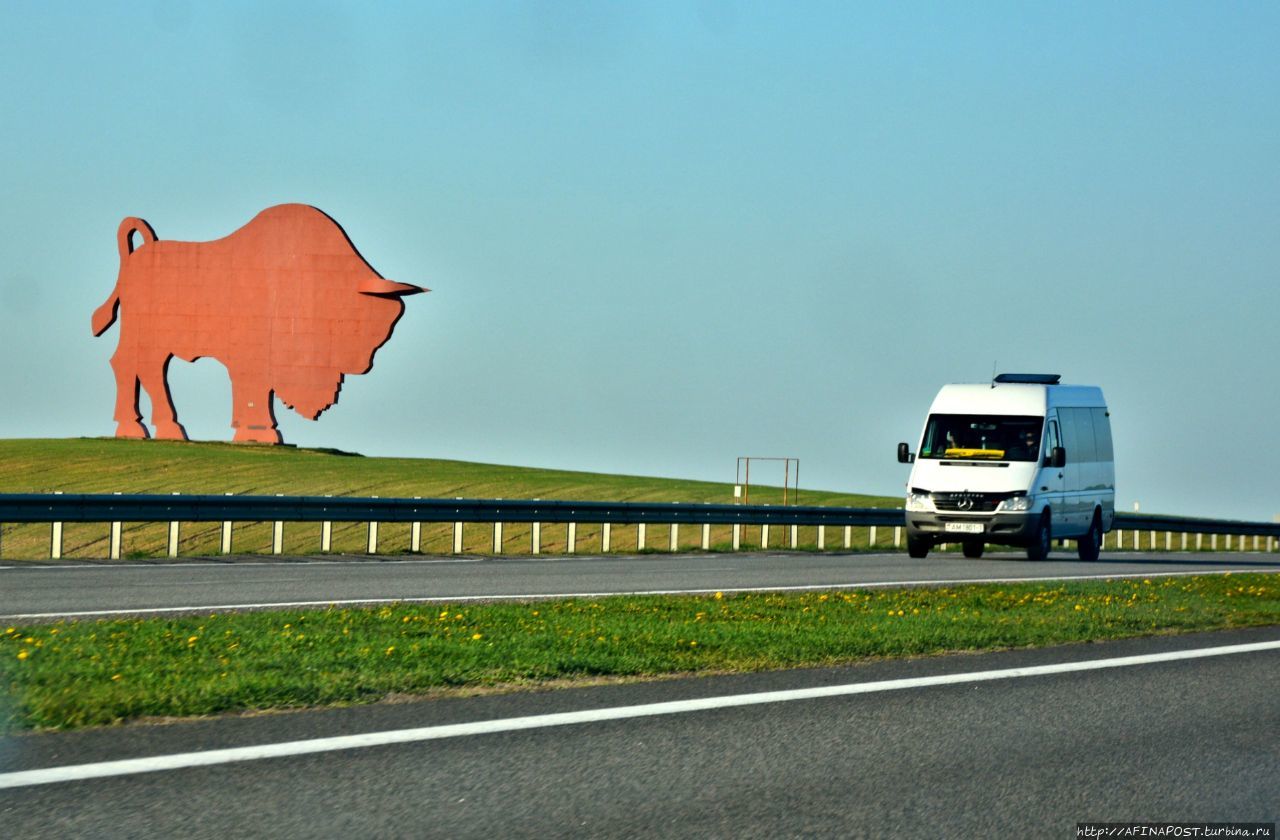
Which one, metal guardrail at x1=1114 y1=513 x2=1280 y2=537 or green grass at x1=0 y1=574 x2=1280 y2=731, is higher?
green grass at x1=0 y1=574 x2=1280 y2=731

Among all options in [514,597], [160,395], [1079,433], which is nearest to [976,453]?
[1079,433]

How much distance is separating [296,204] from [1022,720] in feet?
128

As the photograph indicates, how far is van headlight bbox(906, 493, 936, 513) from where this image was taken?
2325 centimetres

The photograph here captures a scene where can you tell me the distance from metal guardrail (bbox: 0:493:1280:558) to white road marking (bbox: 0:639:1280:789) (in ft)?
41.8

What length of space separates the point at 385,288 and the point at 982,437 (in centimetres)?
2233

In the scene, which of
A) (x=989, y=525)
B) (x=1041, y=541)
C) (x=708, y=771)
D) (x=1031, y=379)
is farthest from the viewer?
(x=1031, y=379)

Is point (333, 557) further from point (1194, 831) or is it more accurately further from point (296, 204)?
point (296, 204)

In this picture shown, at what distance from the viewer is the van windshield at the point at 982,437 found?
912 inches

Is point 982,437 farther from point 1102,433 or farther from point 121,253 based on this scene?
point 121,253

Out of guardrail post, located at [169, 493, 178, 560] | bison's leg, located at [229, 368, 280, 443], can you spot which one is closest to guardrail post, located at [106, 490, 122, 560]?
guardrail post, located at [169, 493, 178, 560]

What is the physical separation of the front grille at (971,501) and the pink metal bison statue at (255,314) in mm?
21290

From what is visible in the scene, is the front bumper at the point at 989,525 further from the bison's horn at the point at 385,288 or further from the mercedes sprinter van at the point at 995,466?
the bison's horn at the point at 385,288

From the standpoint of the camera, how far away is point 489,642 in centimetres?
962

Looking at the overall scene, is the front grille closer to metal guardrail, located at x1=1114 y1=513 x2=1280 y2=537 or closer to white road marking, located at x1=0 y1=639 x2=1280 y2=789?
metal guardrail, located at x1=1114 y1=513 x2=1280 y2=537
